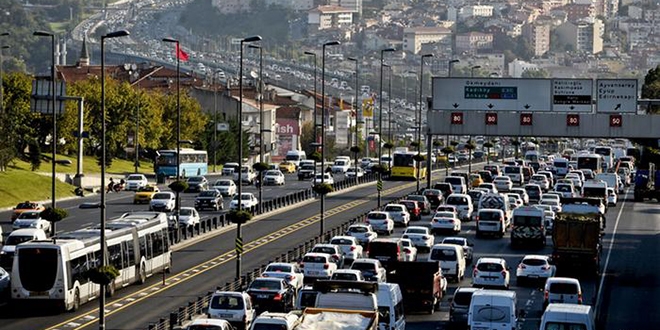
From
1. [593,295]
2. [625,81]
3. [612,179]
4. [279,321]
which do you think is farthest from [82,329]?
[612,179]

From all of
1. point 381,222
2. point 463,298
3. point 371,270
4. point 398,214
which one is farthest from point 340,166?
point 463,298

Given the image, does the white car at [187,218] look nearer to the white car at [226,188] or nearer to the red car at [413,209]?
the red car at [413,209]

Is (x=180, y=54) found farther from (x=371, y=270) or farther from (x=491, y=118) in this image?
(x=371, y=270)

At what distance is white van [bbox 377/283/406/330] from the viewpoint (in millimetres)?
46406

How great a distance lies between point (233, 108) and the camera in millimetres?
183875

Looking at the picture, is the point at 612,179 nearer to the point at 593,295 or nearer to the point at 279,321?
the point at 593,295

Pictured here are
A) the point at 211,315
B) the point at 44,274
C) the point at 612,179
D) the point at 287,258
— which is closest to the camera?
the point at 211,315

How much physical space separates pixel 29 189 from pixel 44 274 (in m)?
52.9

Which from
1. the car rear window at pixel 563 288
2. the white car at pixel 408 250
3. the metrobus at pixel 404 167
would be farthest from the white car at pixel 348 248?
the metrobus at pixel 404 167

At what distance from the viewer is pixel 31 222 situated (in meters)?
80.2

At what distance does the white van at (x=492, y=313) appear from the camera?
47.4 m

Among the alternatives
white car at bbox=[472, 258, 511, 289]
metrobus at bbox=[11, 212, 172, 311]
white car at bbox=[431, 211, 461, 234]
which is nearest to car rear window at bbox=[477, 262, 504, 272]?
white car at bbox=[472, 258, 511, 289]

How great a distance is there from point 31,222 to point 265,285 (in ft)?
95.1

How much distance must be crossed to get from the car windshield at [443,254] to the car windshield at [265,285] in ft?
37.4
